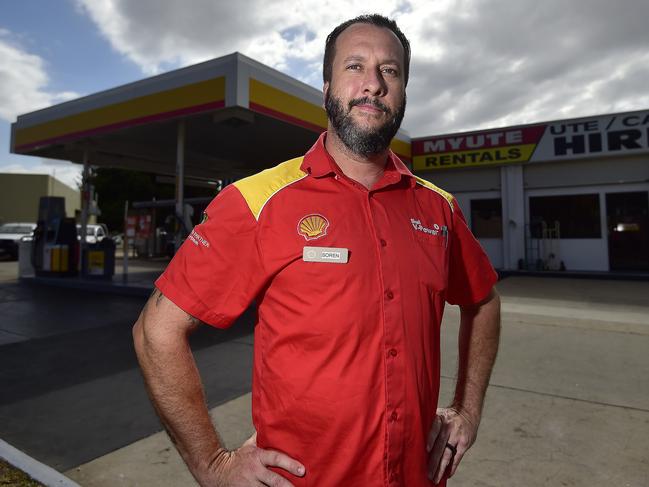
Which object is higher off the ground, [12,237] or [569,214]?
[569,214]

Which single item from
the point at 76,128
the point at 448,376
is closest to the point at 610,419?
the point at 448,376

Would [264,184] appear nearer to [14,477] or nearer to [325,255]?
[325,255]

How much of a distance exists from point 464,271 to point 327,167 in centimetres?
69

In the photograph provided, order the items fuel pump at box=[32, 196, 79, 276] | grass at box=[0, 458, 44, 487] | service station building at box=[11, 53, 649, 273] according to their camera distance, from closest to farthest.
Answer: grass at box=[0, 458, 44, 487] → service station building at box=[11, 53, 649, 273] → fuel pump at box=[32, 196, 79, 276]

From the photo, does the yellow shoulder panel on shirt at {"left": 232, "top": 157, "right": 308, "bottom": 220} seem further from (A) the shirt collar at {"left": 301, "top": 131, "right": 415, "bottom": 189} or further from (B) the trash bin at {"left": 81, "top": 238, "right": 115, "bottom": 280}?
(B) the trash bin at {"left": 81, "top": 238, "right": 115, "bottom": 280}

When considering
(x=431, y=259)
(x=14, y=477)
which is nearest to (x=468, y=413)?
(x=431, y=259)

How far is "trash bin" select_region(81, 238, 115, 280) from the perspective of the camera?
11.2 m

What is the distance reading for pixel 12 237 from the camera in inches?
772

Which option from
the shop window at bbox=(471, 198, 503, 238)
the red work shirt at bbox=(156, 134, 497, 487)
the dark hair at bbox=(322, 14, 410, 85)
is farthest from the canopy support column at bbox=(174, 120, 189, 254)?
the shop window at bbox=(471, 198, 503, 238)

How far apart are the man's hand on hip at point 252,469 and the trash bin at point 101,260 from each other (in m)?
11.2

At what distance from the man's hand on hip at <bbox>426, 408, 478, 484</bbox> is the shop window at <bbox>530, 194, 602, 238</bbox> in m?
13.3

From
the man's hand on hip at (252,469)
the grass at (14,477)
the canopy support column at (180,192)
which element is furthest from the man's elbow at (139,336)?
the canopy support column at (180,192)

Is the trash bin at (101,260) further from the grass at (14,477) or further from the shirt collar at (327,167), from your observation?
the shirt collar at (327,167)

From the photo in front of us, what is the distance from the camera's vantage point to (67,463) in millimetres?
2828
